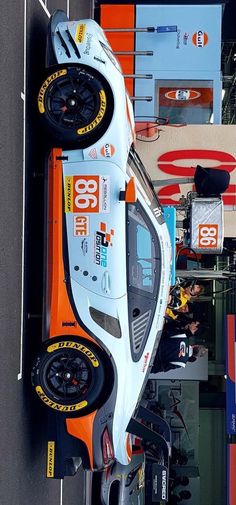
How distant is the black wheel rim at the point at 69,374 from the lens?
17.9 ft

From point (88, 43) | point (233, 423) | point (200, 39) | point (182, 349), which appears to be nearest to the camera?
point (88, 43)

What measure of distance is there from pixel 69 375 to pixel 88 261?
0.84 metres

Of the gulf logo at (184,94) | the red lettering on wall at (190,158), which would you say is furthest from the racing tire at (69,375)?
the gulf logo at (184,94)

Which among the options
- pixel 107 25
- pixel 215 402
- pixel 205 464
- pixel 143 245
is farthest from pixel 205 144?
pixel 205 464

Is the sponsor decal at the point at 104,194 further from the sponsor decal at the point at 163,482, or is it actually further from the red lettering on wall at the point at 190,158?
the red lettering on wall at the point at 190,158

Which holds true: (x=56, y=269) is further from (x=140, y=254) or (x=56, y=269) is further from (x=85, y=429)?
(x=85, y=429)

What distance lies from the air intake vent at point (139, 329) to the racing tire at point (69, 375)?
1.41ft

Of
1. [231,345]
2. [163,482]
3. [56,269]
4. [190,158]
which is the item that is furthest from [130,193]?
[231,345]

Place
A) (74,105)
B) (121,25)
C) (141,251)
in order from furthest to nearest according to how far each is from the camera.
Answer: (121,25)
(141,251)
(74,105)

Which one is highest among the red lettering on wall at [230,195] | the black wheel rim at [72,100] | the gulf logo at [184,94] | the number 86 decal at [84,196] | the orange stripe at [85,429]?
the gulf logo at [184,94]

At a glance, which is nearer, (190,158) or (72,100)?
(72,100)

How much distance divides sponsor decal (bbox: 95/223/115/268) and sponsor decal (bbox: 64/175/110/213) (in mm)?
101

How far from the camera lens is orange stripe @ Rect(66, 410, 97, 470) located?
17.8ft

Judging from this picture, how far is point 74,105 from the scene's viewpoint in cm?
566
